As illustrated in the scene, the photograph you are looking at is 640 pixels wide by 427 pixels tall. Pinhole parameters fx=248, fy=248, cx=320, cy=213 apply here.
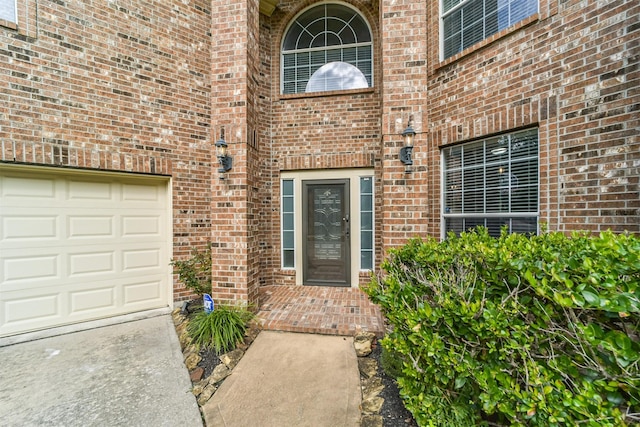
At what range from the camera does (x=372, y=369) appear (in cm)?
241

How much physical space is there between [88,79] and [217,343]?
3.93m

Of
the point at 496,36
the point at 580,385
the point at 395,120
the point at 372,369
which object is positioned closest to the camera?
the point at 580,385

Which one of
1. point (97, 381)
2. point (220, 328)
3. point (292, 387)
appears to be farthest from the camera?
point (220, 328)

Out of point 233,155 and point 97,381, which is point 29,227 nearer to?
point 97,381

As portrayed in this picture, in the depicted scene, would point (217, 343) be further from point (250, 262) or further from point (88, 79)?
point (88, 79)

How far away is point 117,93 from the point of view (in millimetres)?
3604

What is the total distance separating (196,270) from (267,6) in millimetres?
4915

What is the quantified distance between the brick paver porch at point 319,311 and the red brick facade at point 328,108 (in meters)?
0.49

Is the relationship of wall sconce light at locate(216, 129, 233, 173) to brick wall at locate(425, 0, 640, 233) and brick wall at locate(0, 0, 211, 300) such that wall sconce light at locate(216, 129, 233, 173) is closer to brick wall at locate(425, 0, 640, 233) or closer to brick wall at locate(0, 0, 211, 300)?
brick wall at locate(0, 0, 211, 300)

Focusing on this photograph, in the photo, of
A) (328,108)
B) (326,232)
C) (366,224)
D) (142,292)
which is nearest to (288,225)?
(326,232)

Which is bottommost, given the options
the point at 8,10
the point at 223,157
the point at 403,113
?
the point at 223,157

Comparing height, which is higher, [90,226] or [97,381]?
[90,226]

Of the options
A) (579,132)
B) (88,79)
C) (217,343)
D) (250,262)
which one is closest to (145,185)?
(88,79)

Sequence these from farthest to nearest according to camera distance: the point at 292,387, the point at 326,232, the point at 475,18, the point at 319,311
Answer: the point at 326,232, the point at 319,311, the point at 475,18, the point at 292,387
